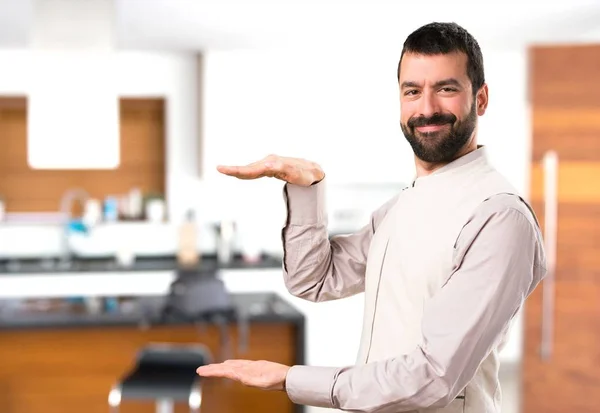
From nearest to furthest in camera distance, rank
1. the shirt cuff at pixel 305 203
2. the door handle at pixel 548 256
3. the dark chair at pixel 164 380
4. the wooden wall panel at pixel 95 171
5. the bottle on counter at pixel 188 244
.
A: the shirt cuff at pixel 305 203
the dark chair at pixel 164 380
the door handle at pixel 548 256
the bottle on counter at pixel 188 244
the wooden wall panel at pixel 95 171

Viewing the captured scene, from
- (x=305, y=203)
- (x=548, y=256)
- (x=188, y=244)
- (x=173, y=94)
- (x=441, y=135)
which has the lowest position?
(x=188, y=244)

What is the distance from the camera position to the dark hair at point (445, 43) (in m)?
1.42

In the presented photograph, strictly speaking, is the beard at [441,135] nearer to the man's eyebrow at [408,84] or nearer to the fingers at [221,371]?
the man's eyebrow at [408,84]

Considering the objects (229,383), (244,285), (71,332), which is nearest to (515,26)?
(244,285)

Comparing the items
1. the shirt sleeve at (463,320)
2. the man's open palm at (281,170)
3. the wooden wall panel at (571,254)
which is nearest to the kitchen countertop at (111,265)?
the wooden wall panel at (571,254)

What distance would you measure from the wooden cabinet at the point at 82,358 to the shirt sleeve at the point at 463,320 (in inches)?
115

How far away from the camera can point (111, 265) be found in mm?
6340

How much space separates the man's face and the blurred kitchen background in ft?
7.34

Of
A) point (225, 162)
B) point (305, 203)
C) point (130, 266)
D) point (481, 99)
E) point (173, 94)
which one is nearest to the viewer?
point (481, 99)

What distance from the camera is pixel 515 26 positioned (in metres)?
5.68

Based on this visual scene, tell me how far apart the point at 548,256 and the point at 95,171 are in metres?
4.41

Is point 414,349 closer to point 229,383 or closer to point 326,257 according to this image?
point 326,257

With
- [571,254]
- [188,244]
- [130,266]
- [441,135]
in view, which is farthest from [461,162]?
[188,244]

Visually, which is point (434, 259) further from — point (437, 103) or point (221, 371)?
point (221, 371)
